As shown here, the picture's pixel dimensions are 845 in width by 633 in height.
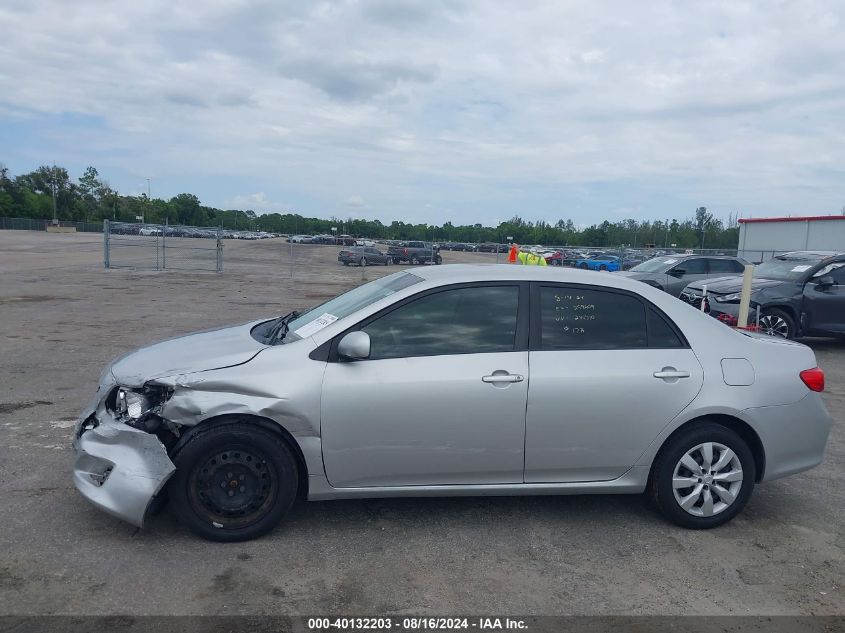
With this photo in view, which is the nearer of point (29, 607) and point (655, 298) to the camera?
point (29, 607)

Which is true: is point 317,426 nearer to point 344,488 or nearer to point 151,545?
point 344,488

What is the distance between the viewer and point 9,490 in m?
4.68

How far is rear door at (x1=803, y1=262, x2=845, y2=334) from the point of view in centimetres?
1159

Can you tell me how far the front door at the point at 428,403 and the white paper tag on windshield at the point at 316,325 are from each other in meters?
0.31

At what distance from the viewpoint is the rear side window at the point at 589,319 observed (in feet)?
14.7

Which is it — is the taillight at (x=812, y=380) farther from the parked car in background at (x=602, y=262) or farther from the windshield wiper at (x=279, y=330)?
the parked car in background at (x=602, y=262)

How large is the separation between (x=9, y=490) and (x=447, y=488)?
9.77 ft

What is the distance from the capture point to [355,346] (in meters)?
4.06

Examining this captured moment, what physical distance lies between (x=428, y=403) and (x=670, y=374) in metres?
1.58

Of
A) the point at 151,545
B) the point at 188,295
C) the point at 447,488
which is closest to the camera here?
the point at 151,545

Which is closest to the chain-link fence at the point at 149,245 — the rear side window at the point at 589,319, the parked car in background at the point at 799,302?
the parked car in background at the point at 799,302

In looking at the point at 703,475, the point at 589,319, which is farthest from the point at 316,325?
the point at 703,475

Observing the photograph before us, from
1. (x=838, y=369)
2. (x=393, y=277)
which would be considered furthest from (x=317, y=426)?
(x=838, y=369)

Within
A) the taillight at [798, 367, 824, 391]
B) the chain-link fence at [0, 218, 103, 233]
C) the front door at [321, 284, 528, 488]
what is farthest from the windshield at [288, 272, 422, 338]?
the chain-link fence at [0, 218, 103, 233]
